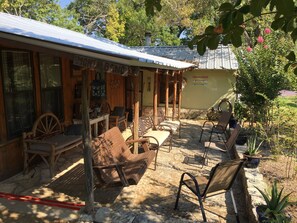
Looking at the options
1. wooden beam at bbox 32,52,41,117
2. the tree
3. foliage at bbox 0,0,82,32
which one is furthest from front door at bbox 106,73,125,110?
foliage at bbox 0,0,82,32

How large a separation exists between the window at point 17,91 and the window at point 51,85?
33 cm

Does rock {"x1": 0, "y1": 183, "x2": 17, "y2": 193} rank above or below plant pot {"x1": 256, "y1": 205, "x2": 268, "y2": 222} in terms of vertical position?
below

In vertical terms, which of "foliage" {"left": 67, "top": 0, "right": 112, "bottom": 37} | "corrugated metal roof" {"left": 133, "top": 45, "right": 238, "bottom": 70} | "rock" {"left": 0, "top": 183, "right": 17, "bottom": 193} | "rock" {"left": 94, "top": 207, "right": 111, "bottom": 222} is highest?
"foliage" {"left": 67, "top": 0, "right": 112, "bottom": 37}

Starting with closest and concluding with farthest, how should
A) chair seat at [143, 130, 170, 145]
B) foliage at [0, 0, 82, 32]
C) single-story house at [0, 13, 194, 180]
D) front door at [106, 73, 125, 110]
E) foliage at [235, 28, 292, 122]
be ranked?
single-story house at [0, 13, 194, 180] → chair seat at [143, 130, 170, 145] → foliage at [235, 28, 292, 122] → front door at [106, 73, 125, 110] → foliage at [0, 0, 82, 32]

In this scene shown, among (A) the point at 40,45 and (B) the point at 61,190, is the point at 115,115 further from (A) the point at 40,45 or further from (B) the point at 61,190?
(A) the point at 40,45

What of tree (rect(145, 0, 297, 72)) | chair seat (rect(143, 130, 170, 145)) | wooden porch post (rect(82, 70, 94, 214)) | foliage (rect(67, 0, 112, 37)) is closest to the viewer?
tree (rect(145, 0, 297, 72))

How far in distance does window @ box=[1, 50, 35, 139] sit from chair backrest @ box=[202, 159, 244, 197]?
3638mm

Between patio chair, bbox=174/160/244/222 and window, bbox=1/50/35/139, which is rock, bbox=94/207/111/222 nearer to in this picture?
patio chair, bbox=174/160/244/222

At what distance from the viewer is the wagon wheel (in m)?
5.17

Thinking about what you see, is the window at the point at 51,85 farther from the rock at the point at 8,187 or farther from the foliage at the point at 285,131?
the foliage at the point at 285,131

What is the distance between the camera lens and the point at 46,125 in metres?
5.45

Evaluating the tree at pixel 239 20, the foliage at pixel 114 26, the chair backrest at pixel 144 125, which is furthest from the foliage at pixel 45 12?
the tree at pixel 239 20

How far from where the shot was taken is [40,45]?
8.89 ft

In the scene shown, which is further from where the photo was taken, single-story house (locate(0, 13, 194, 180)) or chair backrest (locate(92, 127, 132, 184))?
single-story house (locate(0, 13, 194, 180))
